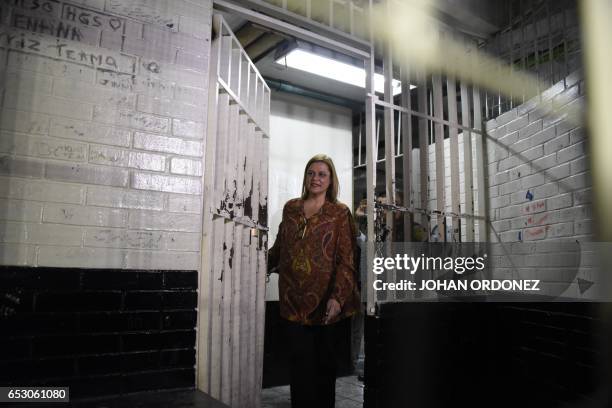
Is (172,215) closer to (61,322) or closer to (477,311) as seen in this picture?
(61,322)

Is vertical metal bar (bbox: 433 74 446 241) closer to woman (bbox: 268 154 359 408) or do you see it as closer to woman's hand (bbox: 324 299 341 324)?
woman (bbox: 268 154 359 408)

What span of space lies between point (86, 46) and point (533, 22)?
296 cm

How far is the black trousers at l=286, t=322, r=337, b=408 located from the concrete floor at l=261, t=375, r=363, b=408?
0.90 metres

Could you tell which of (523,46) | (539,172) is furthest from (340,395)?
(523,46)

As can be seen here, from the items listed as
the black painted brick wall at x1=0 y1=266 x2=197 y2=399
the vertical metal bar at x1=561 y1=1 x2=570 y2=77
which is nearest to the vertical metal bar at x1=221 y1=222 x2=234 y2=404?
the black painted brick wall at x1=0 y1=266 x2=197 y2=399

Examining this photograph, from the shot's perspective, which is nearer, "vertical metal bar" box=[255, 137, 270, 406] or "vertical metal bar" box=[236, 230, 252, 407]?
"vertical metal bar" box=[236, 230, 252, 407]

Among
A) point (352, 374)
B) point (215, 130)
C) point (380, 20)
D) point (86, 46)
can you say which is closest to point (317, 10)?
point (380, 20)

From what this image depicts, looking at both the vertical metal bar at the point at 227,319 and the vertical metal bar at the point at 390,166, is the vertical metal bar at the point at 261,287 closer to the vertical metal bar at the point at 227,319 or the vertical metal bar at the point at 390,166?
the vertical metal bar at the point at 227,319

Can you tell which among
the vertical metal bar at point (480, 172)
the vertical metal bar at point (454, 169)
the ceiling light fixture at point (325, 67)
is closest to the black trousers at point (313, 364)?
the vertical metal bar at point (454, 169)

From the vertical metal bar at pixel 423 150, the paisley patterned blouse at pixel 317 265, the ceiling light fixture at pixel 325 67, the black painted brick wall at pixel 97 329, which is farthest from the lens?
the ceiling light fixture at pixel 325 67

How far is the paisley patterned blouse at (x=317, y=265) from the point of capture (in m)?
2.32

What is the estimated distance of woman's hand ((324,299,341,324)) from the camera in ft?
7.47

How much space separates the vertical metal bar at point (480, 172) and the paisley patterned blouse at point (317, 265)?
4.54ft

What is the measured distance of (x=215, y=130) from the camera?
2.27 m
